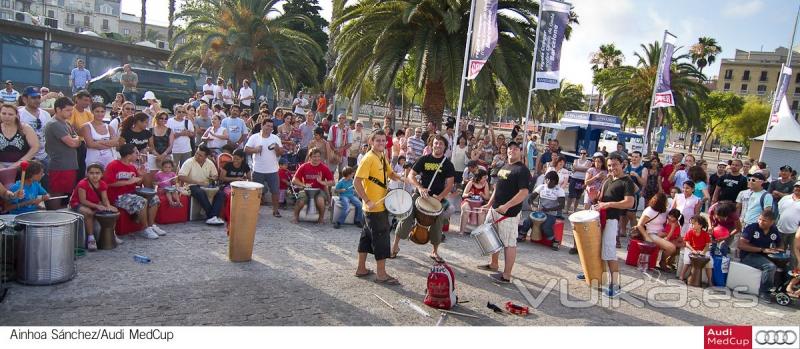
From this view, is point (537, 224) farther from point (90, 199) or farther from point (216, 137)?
point (90, 199)

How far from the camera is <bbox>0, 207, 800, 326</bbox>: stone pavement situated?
15.8 feet

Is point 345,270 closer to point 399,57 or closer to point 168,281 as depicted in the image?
point 168,281

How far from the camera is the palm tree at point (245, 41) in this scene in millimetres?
23000

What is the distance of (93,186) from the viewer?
6.55 m

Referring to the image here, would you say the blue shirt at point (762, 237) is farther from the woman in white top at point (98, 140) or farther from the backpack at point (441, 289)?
the woman in white top at point (98, 140)

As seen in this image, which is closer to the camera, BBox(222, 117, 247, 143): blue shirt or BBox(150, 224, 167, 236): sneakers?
BBox(150, 224, 167, 236): sneakers

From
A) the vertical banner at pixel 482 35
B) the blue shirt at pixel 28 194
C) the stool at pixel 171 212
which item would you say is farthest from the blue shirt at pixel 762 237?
the blue shirt at pixel 28 194

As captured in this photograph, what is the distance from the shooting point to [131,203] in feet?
23.0

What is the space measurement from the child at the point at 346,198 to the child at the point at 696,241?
4.80 m

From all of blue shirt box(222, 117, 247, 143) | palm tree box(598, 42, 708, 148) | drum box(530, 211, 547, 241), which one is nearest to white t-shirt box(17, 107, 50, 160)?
blue shirt box(222, 117, 247, 143)

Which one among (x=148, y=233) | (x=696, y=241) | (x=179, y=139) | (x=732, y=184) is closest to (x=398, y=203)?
(x=148, y=233)

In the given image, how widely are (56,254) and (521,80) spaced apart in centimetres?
1236

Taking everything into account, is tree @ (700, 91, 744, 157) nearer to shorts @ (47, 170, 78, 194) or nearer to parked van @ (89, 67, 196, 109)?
parked van @ (89, 67, 196, 109)

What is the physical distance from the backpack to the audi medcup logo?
2871 millimetres
